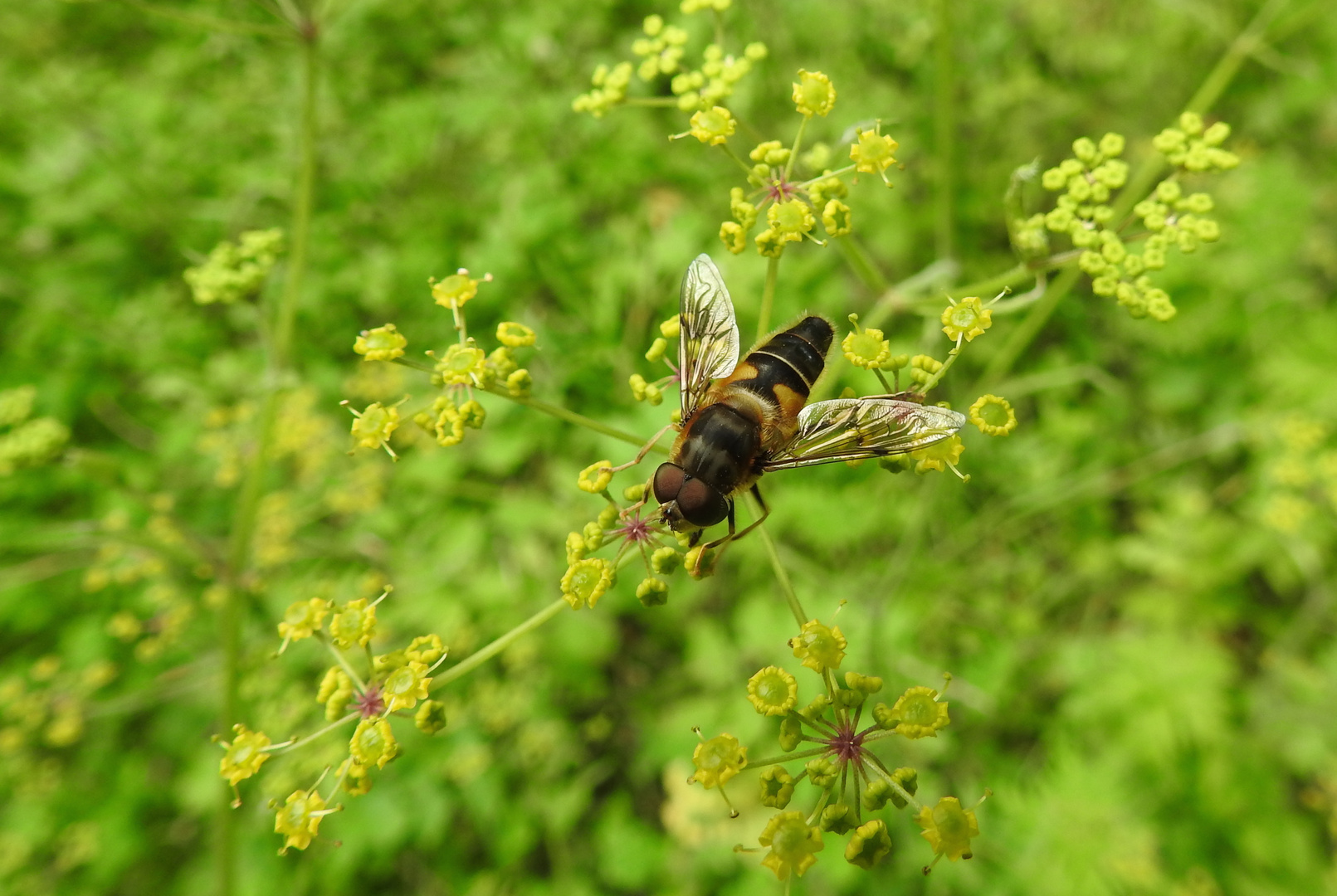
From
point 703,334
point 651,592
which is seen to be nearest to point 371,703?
point 651,592

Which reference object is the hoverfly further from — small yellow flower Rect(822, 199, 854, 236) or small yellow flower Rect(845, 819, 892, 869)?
small yellow flower Rect(845, 819, 892, 869)

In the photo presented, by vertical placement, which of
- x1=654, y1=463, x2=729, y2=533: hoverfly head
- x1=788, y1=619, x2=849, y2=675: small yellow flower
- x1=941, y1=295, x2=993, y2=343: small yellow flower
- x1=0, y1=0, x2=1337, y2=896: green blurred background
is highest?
x1=941, y1=295, x2=993, y2=343: small yellow flower

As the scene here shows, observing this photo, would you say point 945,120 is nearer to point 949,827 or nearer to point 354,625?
point 949,827

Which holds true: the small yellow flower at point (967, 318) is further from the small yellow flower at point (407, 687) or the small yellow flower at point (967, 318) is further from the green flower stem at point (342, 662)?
the green flower stem at point (342, 662)

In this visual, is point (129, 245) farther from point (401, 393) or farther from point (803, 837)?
point (803, 837)

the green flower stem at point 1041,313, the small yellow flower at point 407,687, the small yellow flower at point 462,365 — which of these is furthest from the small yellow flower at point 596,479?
the green flower stem at point 1041,313

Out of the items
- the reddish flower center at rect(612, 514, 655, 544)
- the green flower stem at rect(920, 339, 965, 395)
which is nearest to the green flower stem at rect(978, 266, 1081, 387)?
the green flower stem at rect(920, 339, 965, 395)
